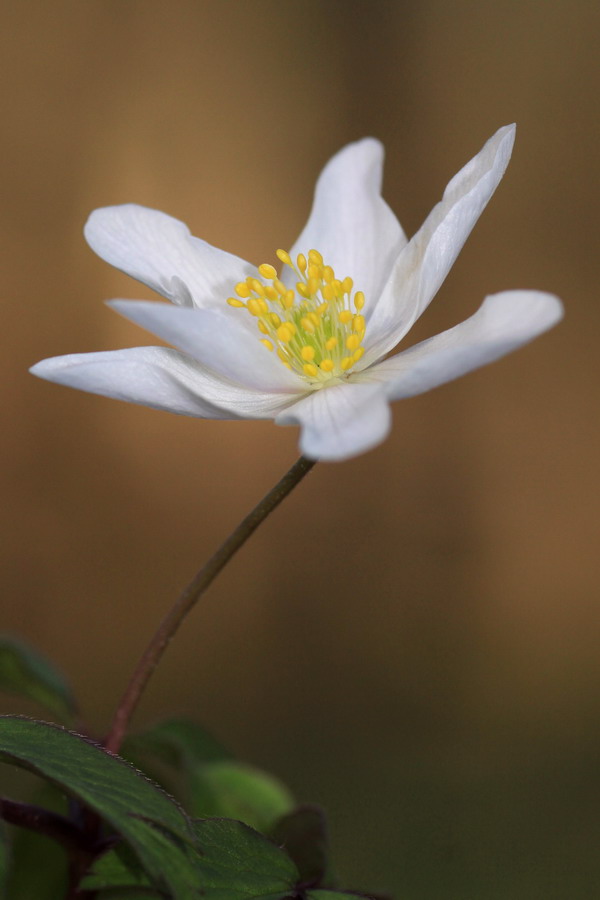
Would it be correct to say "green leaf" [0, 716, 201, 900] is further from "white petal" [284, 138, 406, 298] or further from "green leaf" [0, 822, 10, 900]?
"white petal" [284, 138, 406, 298]

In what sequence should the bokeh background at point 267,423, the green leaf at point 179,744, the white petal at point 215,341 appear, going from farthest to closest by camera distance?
the bokeh background at point 267,423
the green leaf at point 179,744
the white petal at point 215,341

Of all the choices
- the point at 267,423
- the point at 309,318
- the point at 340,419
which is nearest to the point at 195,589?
the point at 340,419

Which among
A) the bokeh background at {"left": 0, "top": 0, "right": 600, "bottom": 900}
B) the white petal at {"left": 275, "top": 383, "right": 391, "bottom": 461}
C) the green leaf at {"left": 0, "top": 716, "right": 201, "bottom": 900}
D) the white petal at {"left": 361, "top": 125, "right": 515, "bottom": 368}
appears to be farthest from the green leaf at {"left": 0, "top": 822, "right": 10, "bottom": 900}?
the bokeh background at {"left": 0, "top": 0, "right": 600, "bottom": 900}

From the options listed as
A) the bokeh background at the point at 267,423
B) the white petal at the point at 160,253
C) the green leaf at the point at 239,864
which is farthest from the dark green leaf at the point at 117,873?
the bokeh background at the point at 267,423

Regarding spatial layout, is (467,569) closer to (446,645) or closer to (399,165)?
(446,645)

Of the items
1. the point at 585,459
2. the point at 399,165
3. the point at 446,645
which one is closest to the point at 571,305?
the point at 585,459

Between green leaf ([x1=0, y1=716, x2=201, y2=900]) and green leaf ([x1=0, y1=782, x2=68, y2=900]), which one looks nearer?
green leaf ([x1=0, y1=716, x2=201, y2=900])

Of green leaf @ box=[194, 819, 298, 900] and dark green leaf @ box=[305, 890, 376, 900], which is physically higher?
green leaf @ box=[194, 819, 298, 900]

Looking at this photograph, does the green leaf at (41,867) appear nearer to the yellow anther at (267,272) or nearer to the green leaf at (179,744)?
the green leaf at (179,744)
